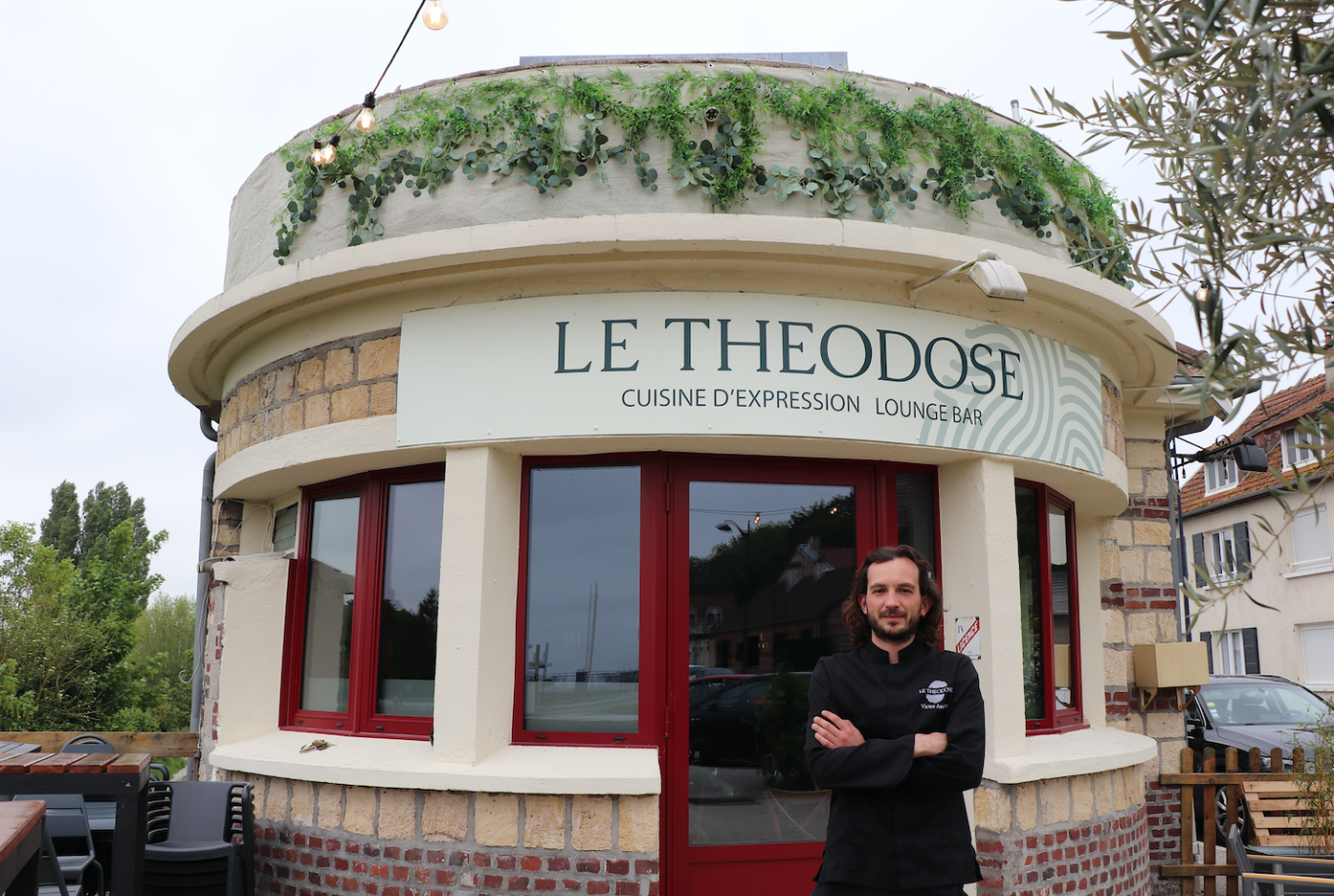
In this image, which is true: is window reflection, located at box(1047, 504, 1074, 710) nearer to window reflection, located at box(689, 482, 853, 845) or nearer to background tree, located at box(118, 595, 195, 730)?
window reflection, located at box(689, 482, 853, 845)

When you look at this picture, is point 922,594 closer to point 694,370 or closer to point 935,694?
point 935,694

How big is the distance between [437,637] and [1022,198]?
162 inches

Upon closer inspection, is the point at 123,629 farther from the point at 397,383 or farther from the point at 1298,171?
the point at 1298,171

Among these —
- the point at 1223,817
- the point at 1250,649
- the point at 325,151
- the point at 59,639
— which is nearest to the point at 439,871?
the point at 325,151

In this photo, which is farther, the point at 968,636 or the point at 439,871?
the point at 968,636

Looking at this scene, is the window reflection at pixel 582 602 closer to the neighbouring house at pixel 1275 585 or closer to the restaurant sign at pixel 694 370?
the restaurant sign at pixel 694 370

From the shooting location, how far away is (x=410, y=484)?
5.98 metres

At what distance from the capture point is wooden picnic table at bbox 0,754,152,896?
4133 millimetres

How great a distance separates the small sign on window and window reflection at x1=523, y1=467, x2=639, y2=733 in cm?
182

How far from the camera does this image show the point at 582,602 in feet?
17.9

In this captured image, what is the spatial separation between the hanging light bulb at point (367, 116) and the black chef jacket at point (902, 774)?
4319 millimetres

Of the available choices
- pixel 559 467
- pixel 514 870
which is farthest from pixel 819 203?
pixel 514 870

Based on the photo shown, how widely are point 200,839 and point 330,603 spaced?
1.51m

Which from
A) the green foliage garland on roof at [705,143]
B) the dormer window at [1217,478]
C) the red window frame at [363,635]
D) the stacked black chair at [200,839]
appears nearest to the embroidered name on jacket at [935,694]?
the green foliage garland on roof at [705,143]
